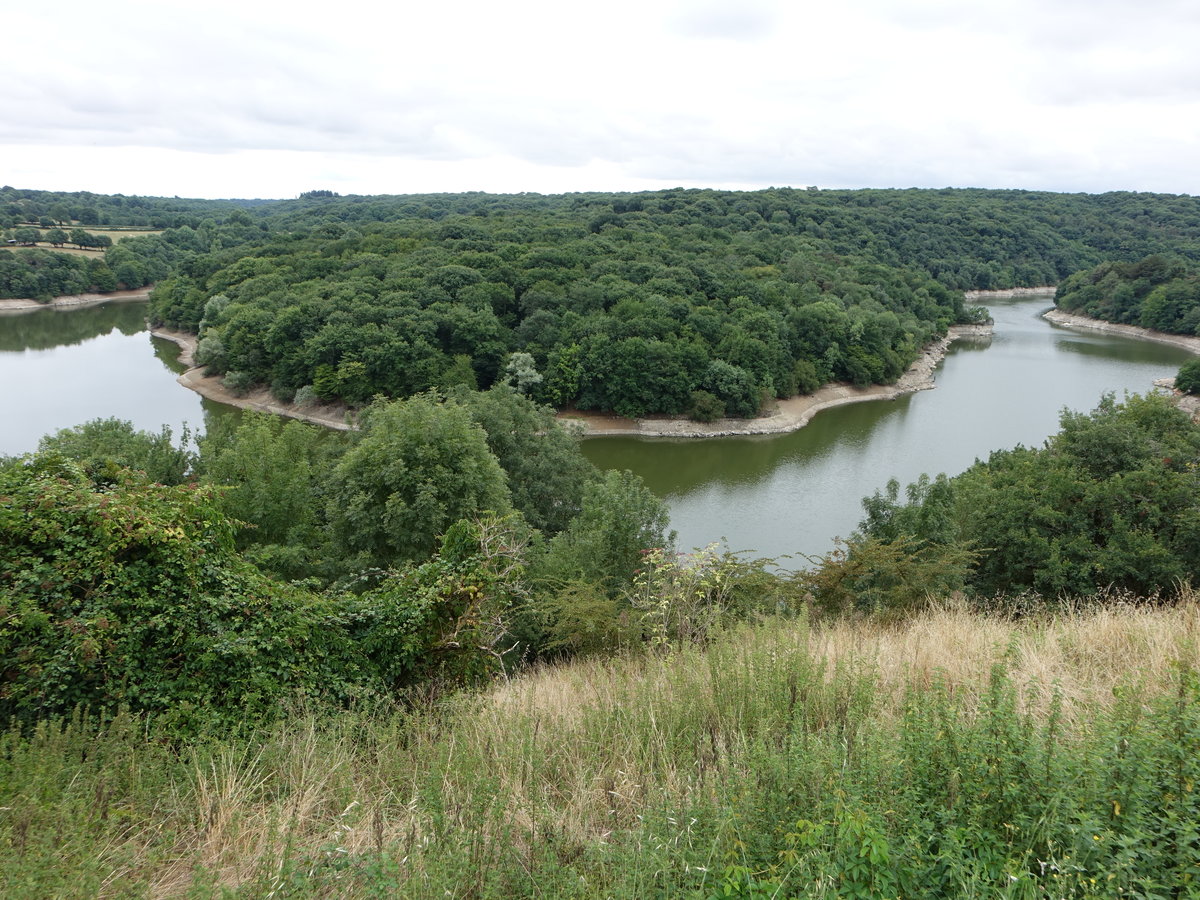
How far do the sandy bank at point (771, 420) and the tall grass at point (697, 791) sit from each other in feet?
94.0

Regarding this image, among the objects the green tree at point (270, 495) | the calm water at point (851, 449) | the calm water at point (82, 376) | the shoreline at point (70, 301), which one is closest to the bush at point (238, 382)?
the calm water at point (82, 376)

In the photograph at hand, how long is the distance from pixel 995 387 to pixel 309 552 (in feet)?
144

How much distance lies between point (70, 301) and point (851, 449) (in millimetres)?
70488

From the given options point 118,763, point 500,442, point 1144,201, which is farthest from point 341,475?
point 1144,201

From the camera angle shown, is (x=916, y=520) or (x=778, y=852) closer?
(x=778, y=852)

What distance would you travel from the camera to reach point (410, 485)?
14.0m

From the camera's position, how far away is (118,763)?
4.15m

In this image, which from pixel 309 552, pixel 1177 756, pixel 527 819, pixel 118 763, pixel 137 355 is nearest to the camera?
pixel 1177 756

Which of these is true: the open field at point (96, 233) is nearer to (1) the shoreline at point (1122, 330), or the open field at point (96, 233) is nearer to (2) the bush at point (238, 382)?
(2) the bush at point (238, 382)

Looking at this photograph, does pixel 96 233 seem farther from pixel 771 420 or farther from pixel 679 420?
pixel 771 420

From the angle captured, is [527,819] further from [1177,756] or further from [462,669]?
[462,669]

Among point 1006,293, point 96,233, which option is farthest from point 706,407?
point 96,233

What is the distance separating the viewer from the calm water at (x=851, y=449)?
25.1 m

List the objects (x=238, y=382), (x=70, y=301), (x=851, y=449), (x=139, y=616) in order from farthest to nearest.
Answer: (x=70, y=301) → (x=238, y=382) → (x=851, y=449) → (x=139, y=616)
